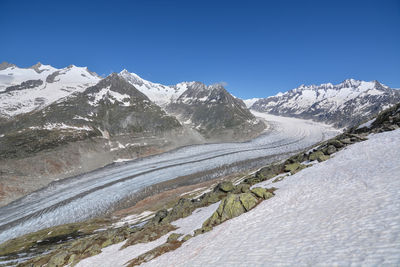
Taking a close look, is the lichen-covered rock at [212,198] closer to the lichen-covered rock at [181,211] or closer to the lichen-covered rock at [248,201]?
the lichen-covered rock at [181,211]

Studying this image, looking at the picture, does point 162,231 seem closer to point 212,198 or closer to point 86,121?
point 212,198

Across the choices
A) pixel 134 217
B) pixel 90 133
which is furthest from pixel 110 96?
pixel 134 217

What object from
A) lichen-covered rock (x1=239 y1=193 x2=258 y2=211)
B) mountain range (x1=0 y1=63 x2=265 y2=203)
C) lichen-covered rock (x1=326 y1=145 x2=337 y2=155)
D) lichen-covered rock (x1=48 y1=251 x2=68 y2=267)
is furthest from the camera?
mountain range (x1=0 y1=63 x2=265 y2=203)

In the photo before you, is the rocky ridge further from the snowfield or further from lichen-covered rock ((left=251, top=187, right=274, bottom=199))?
the snowfield

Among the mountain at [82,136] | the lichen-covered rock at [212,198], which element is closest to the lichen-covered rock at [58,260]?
the lichen-covered rock at [212,198]

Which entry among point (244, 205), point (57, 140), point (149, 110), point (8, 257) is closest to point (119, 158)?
point (57, 140)

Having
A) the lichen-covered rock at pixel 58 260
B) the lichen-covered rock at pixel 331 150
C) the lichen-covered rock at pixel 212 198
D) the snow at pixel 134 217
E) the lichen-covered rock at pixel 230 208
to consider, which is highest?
the lichen-covered rock at pixel 331 150

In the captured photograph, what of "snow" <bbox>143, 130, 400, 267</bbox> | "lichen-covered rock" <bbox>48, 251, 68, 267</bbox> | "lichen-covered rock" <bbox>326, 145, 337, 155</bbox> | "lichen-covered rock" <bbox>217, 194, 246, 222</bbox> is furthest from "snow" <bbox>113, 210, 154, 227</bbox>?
"lichen-covered rock" <bbox>326, 145, 337, 155</bbox>

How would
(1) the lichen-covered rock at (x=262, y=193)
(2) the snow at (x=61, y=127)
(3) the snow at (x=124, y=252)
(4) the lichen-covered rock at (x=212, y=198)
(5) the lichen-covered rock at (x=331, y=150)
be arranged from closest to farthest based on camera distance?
(3) the snow at (x=124, y=252)
(1) the lichen-covered rock at (x=262, y=193)
(4) the lichen-covered rock at (x=212, y=198)
(5) the lichen-covered rock at (x=331, y=150)
(2) the snow at (x=61, y=127)

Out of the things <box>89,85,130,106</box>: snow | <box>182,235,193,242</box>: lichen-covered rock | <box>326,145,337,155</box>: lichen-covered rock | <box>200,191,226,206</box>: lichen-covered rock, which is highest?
<box>89,85,130,106</box>: snow

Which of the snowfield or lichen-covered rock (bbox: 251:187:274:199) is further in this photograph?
the snowfield
